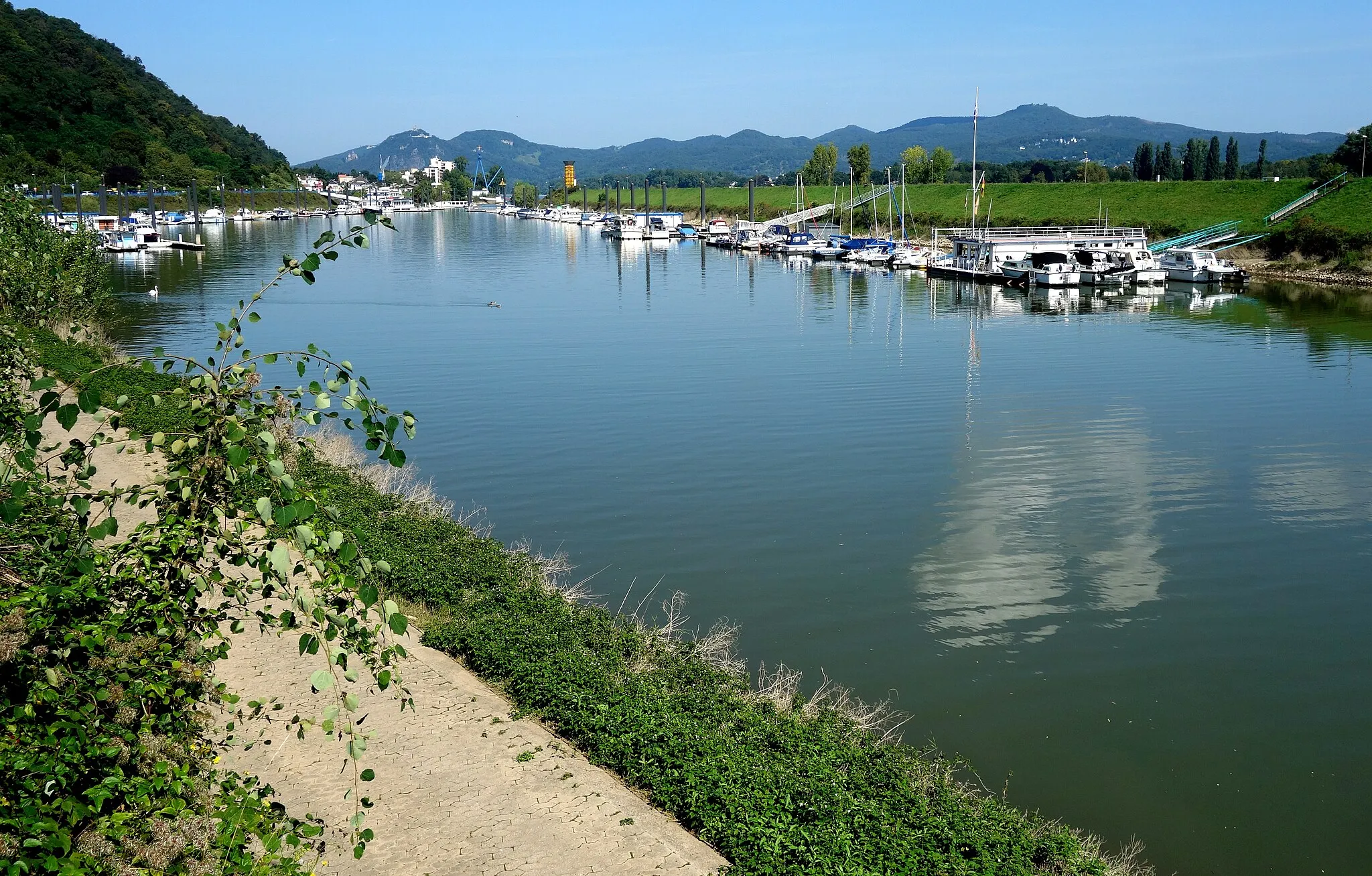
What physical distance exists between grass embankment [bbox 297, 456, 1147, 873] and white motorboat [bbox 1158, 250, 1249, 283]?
50895 mm

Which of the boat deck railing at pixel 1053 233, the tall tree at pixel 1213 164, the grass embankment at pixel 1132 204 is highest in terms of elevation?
the tall tree at pixel 1213 164

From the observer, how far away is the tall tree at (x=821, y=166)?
133 meters

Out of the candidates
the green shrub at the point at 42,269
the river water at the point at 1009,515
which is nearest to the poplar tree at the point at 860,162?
the river water at the point at 1009,515

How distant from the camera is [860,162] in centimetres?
12062

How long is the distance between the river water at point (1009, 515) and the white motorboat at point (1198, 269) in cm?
1509

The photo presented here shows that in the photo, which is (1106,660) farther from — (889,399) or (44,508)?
(889,399)

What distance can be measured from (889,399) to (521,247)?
70.3 metres

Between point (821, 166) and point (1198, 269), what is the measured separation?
84579mm

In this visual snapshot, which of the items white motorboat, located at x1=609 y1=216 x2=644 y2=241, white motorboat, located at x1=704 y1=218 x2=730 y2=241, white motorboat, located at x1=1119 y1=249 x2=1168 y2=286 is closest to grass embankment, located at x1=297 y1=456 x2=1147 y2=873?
white motorboat, located at x1=1119 y1=249 x2=1168 y2=286

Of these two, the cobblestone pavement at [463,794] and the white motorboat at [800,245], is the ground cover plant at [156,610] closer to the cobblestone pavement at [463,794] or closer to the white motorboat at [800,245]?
the cobblestone pavement at [463,794]

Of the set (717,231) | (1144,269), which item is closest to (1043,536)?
(1144,269)

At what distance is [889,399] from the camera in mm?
25938

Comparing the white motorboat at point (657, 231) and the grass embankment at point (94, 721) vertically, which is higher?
the white motorboat at point (657, 231)

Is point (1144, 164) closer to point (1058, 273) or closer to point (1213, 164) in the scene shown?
point (1213, 164)
